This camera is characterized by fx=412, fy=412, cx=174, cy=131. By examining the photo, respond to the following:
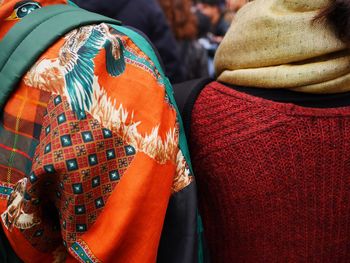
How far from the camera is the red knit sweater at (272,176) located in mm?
833

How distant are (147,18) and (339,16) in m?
1.34

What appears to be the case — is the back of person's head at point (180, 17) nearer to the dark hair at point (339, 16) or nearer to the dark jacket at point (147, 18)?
the dark jacket at point (147, 18)

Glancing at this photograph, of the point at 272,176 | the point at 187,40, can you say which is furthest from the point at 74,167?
the point at 187,40

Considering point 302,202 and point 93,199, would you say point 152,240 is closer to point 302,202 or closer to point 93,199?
point 93,199

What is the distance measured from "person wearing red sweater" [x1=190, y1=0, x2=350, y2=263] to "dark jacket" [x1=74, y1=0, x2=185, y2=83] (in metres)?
0.93

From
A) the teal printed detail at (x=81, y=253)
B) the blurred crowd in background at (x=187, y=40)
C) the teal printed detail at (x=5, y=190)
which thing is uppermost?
the teal printed detail at (x=5, y=190)

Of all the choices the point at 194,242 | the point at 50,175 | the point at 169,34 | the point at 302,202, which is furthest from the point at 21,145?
the point at 169,34

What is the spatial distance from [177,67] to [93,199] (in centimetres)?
164

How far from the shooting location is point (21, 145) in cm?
Result: 70

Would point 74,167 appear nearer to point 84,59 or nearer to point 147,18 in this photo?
point 84,59

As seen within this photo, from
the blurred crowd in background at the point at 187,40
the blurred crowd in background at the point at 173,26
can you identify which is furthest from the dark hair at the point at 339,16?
the blurred crowd in background at the point at 187,40

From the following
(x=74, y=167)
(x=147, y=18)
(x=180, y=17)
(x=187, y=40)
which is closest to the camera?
(x=74, y=167)

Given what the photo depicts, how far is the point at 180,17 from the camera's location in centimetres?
276

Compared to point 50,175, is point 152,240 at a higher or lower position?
lower
